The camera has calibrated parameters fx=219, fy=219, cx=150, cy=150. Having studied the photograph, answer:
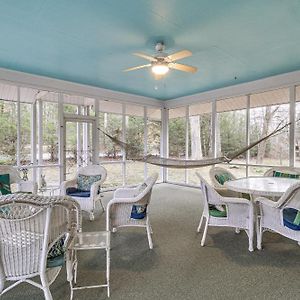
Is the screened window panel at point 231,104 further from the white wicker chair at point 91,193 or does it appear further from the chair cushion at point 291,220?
the white wicker chair at point 91,193

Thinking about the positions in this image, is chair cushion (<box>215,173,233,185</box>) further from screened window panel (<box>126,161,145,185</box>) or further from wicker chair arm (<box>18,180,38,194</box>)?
screened window panel (<box>126,161,145,185</box>)

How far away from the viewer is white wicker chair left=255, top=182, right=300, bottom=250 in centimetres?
210

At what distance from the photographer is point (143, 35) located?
2.76 meters

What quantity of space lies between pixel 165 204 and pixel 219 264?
230 cm

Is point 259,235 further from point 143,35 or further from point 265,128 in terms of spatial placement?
point 265,128

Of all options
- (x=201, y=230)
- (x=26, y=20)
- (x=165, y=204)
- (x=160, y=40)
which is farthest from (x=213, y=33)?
(x=165, y=204)

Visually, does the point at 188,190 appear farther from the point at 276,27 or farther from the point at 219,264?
the point at 276,27

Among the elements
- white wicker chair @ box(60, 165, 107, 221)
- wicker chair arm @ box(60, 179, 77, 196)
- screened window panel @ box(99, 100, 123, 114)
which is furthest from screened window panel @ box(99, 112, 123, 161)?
wicker chair arm @ box(60, 179, 77, 196)

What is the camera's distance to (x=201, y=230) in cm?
309

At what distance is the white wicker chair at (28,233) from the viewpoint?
4.22 feet

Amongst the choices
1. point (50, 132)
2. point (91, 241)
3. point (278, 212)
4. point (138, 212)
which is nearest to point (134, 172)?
point (50, 132)

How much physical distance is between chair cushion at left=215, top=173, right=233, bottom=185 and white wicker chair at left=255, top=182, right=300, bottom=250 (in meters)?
0.90

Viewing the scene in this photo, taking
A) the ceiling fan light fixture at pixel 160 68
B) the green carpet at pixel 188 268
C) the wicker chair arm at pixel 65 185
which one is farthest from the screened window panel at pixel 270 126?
the wicker chair arm at pixel 65 185

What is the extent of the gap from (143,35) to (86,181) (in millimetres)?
2519
